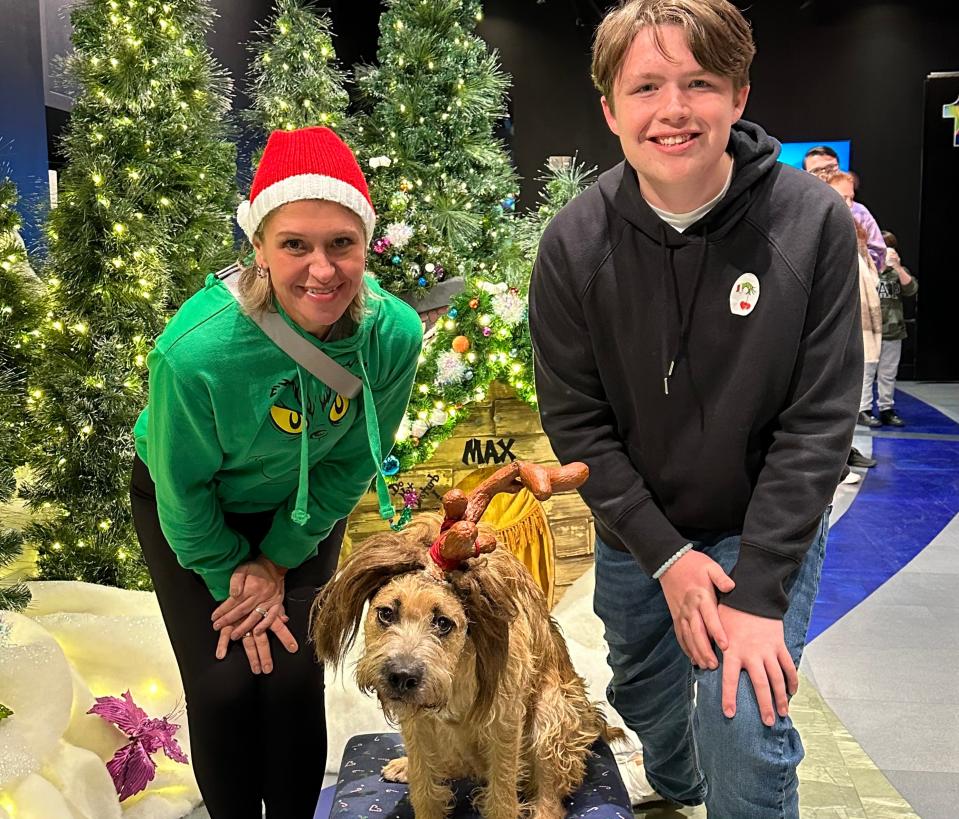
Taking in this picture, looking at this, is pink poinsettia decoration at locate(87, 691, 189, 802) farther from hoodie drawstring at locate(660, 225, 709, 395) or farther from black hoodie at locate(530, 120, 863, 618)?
hoodie drawstring at locate(660, 225, 709, 395)

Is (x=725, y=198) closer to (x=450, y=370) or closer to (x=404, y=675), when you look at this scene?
(x=404, y=675)

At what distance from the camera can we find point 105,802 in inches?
104

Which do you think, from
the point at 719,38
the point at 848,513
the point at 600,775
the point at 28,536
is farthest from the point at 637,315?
the point at 848,513

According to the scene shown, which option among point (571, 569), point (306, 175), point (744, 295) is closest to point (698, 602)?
point (744, 295)

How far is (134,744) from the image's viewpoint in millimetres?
2742

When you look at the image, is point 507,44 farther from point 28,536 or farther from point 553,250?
point 553,250

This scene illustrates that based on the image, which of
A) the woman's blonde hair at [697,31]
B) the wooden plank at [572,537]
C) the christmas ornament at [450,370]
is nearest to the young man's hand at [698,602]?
the woman's blonde hair at [697,31]

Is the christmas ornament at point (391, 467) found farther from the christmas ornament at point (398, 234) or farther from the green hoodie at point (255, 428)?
the christmas ornament at point (398, 234)

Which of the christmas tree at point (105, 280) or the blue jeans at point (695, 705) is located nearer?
the blue jeans at point (695, 705)

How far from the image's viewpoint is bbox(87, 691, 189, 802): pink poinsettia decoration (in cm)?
271

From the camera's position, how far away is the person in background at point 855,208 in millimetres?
6270

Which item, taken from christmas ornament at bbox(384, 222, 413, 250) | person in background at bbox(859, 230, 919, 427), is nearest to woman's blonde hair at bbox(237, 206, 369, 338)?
christmas ornament at bbox(384, 222, 413, 250)

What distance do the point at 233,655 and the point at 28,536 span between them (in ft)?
5.74

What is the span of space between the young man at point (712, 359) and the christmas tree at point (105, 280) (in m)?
2.01
